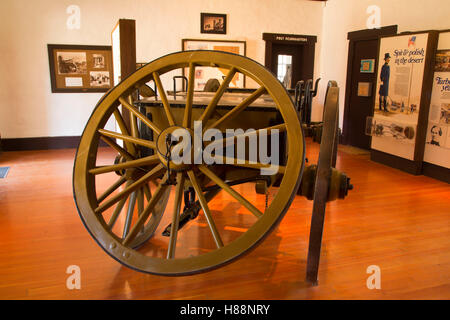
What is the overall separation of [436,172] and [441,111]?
2.38ft

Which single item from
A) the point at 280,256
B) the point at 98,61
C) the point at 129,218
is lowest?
the point at 280,256

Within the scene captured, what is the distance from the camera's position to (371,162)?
207 inches

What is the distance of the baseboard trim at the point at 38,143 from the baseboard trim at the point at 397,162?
191 inches

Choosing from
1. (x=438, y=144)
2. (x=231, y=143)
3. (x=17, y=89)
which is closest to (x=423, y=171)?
(x=438, y=144)

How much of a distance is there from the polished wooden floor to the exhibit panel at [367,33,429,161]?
3.53ft

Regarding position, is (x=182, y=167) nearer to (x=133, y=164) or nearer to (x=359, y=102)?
(x=133, y=164)

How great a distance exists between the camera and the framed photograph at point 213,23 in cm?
642

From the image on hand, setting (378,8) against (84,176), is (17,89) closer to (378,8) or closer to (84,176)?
(84,176)

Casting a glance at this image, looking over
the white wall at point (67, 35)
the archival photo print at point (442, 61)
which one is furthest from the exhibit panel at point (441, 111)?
the white wall at point (67, 35)

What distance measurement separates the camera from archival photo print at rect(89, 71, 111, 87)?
19.9 ft

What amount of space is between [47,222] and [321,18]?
6209 millimetres

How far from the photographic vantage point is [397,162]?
4859mm

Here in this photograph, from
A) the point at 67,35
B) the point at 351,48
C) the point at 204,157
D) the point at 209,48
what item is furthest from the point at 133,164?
the point at 351,48

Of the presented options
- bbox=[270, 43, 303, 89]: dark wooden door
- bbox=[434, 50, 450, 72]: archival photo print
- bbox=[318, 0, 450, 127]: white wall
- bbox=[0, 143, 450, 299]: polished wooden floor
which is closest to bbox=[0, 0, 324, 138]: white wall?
bbox=[270, 43, 303, 89]: dark wooden door
